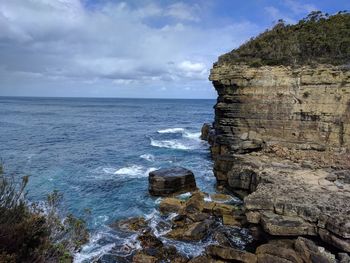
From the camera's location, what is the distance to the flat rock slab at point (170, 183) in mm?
28234

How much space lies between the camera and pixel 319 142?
2644 centimetres

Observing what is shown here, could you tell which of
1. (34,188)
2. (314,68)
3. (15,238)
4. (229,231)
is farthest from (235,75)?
(15,238)

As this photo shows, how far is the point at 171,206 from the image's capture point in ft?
80.9

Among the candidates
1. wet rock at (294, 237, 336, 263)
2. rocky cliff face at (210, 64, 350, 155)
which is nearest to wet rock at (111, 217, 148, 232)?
wet rock at (294, 237, 336, 263)

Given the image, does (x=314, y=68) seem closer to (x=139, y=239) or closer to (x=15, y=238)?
(x=139, y=239)

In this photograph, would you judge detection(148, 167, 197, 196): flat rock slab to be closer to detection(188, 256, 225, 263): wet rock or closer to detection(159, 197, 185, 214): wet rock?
detection(159, 197, 185, 214): wet rock

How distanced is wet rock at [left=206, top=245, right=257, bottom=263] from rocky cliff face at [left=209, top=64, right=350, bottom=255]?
2.28 m

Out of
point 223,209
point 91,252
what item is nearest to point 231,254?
point 223,209

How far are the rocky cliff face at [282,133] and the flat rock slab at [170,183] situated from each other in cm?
276

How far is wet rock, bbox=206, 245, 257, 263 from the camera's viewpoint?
51.1 feet

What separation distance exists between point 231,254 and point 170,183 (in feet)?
41.6

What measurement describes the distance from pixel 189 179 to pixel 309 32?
59.7 feet

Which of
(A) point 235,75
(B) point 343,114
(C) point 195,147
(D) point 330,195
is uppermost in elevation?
(A) point 235,75

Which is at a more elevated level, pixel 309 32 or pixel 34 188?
pixel 309 32
